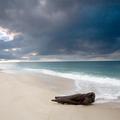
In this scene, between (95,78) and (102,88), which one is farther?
(95,78)

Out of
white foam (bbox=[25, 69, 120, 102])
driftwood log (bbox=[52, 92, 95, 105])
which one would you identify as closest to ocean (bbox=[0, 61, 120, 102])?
white foam (bbox=[25, 69, 120, 102])

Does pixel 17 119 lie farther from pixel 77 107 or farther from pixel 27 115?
pixel 77 107

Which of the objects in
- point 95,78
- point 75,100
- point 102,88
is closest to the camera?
point 75,100

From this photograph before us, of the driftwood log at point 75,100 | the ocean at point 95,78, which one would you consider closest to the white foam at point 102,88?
the ocean at point 95,78

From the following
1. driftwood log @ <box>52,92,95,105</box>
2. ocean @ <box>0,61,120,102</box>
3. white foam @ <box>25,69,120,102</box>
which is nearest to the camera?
driftwood log @ <box>52,92,95,105</box>

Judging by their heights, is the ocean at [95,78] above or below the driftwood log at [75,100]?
above

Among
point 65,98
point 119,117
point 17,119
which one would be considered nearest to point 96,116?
point 119,117

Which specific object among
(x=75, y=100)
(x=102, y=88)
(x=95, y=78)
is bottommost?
(x=75, y=100)

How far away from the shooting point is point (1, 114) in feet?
17.2

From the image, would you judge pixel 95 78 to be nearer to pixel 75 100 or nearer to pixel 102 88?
pixel 102 88

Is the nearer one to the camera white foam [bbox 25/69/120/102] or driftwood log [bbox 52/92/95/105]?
driftwood log [bbox 52/92/95/105]

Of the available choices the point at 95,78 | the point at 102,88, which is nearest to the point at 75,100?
the point at 102,88

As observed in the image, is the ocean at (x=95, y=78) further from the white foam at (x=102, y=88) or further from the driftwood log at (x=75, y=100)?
the driftwood log at (x=75, y=100)

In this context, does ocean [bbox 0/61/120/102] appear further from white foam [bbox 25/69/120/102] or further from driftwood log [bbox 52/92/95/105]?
driftwood log [bbox 52/92/95/105]
